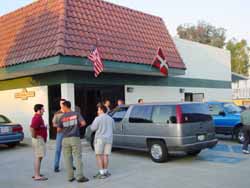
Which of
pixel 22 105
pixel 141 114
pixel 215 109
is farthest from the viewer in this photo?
pixel 22 105

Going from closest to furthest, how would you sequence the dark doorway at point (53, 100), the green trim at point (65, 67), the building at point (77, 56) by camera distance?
the green trim at point (65, 67), the building at point (77, 56), the dark doorway at point (53, 100)

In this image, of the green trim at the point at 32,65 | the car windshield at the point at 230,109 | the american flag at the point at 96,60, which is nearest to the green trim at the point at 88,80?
the green trim at the point at 32,65

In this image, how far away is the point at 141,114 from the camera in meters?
10.5

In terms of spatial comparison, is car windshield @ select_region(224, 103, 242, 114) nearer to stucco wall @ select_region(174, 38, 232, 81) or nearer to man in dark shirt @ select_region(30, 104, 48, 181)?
stucco wall @ select_region(174, 38, 232, 81)

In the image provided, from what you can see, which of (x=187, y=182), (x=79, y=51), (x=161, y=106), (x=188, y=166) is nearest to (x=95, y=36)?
(x=79, y=51)

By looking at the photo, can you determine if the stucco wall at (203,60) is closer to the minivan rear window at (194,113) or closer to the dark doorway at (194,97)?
the dark doorway at (194,97)

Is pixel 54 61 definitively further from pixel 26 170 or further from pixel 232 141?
pixel 232 141

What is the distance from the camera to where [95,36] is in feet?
45.1

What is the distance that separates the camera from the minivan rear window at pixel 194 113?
956cm

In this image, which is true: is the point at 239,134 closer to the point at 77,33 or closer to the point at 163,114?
the point at 163,114

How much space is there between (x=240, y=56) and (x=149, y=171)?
159 feet

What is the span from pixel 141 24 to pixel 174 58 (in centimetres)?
245

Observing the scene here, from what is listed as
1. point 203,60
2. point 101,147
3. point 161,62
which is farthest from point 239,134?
point 203,60

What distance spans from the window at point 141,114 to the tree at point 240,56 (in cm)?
4505
